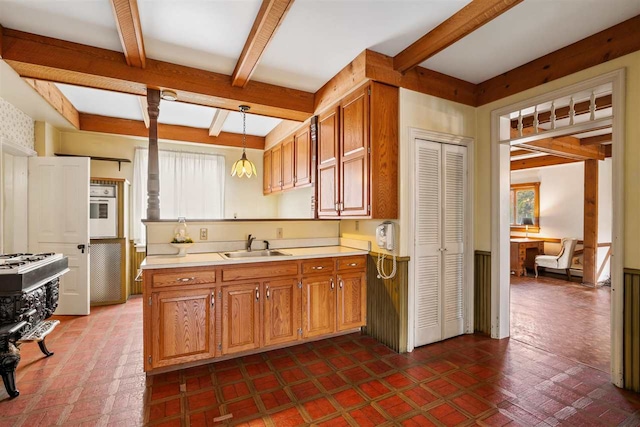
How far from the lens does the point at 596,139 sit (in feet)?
17.1

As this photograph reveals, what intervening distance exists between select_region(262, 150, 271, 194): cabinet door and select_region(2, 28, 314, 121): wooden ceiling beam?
6.70 feet

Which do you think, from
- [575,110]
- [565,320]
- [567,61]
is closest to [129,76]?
[567,61]

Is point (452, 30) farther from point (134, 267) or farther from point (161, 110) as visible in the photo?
point (134, 267)

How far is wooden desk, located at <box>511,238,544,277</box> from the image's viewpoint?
657 centimetres

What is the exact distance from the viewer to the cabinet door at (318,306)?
2953mm

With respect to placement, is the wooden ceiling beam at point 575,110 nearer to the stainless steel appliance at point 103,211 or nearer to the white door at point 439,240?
the white door at point 439,240

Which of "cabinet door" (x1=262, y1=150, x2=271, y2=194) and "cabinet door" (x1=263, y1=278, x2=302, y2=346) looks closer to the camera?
"cabinet door" (x1=263, y1=278, x2=302, y2=346)

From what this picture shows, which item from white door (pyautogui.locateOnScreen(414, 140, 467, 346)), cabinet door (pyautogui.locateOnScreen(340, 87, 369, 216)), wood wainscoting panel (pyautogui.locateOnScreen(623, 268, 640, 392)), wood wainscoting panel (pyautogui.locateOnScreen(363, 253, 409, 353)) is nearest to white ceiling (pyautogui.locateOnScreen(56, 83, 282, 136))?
cabinet door (pyautogui.locateOnScreen(340, 87, 369, 216))

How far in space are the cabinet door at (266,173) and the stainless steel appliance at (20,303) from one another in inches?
135

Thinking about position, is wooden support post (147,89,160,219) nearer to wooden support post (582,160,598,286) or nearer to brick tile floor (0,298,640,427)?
brick tile floor (0,298,640,427)

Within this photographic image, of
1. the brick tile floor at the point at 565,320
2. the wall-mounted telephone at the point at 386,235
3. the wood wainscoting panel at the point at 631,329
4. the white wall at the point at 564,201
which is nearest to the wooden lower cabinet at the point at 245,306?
the wall-mounted telephone at the point at 386,235

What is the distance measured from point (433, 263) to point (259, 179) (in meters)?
3.85

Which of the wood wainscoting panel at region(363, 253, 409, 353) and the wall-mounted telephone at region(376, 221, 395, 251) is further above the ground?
the wall-mounted telephone at region(376, 221, 395, 251)

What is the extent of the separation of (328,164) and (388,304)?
161cm
